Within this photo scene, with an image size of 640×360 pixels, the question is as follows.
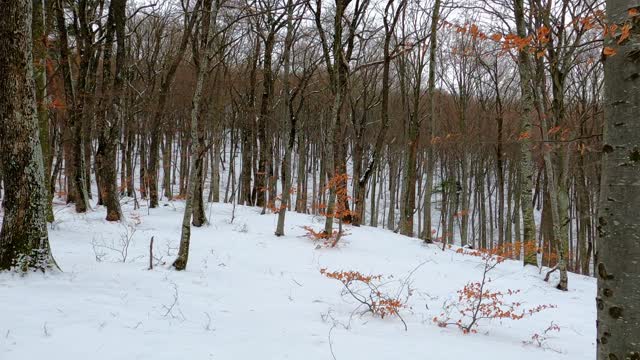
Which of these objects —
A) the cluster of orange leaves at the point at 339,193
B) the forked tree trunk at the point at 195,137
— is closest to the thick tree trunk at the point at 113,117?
the forked tree trunk at the point at 195,137

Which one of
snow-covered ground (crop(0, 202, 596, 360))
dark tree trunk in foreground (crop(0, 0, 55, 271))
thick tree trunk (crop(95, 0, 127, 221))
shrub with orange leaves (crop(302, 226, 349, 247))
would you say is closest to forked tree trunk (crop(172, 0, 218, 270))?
snow-covered ground (crop(0, 202, 596, 360))

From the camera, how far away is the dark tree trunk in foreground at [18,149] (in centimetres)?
482

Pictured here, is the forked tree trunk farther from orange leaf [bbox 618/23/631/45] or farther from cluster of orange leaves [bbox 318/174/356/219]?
orange leaf [bbox 618/23/631/45]

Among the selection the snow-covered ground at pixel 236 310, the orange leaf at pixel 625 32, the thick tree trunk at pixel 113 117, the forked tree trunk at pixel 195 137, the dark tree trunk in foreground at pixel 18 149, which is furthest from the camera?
the thick tree trunk at pixel 113 117

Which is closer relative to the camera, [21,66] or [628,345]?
[628,345]

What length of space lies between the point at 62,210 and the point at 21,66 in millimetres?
8028

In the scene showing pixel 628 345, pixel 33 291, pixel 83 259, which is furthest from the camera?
pixel 83 259

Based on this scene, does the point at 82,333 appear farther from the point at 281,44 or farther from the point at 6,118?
the point at 281,44

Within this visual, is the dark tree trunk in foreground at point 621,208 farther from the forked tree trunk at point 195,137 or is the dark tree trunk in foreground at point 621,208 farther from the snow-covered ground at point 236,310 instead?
the forked tree trunk at point 195,137

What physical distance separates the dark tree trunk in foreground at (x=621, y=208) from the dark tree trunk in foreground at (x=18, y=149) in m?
5.64

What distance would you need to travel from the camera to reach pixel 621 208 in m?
1.89

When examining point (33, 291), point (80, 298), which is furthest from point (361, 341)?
point (33, 291)

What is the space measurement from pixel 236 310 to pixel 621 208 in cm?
400

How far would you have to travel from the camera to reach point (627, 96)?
73.9 inches
